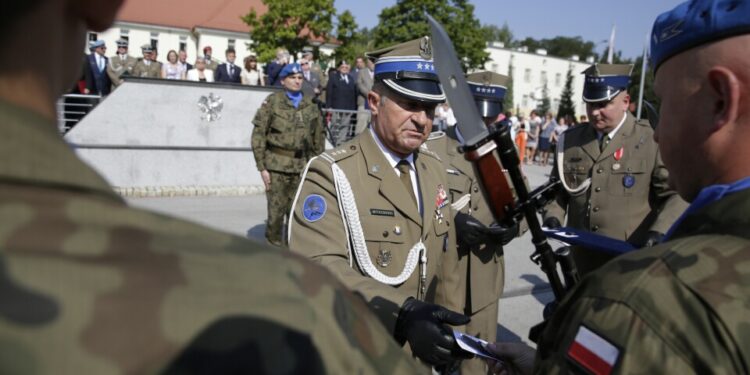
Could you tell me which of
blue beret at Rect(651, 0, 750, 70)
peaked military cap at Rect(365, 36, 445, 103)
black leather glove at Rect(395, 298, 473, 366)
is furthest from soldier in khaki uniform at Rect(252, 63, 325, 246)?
blue beret at Rect(651, 0, 750, 70)

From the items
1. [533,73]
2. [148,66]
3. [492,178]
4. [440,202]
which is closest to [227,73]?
[148,66]

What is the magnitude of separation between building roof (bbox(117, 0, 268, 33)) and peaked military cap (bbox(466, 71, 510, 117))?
186 feet

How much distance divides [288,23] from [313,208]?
38.5 meters

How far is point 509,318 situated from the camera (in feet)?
18.8

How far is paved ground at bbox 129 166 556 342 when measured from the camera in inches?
226

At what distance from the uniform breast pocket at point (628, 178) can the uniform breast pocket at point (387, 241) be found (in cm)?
225

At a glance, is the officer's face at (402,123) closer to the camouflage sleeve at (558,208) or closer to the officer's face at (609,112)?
the camouflage sleeve at (558,208)

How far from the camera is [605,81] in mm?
4441

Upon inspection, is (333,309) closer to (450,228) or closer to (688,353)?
(688,353)

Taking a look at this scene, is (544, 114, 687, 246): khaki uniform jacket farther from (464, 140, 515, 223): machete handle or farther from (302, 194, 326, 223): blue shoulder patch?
(464, 140, 515, 223): machete handle

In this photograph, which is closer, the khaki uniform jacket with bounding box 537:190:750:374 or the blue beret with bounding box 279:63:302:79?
the khaki uniform jacket with bounding box 537:190:750:374

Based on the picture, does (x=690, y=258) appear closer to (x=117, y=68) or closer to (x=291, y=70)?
(x=291, y=70)

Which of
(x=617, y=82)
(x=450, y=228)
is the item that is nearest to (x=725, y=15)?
(x=450, y=228)

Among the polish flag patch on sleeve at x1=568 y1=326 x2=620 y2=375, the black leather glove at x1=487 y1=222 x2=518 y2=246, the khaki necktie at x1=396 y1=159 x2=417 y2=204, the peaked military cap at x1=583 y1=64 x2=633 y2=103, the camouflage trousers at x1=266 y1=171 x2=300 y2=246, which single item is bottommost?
the camouflage trousers at x1=266 y1=171 x2=300 y2=246
